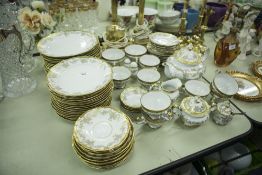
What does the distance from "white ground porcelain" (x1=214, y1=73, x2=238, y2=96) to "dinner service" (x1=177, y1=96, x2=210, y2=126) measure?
0.13 m

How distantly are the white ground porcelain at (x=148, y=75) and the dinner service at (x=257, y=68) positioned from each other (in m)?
0.53

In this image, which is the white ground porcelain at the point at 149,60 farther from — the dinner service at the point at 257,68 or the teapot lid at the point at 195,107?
the dinner service at the point at 257,68

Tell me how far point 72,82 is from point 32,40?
41 centimetres

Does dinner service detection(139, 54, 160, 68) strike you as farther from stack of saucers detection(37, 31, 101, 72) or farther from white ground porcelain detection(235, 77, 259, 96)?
white ground porcelain detection(235, 77, 259, 96)

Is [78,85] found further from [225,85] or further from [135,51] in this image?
[225,85]

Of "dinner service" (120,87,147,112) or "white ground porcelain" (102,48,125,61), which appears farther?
"white ground porcelain" (102,48,125,61)

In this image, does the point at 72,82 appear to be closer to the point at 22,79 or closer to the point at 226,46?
the point at 22,79

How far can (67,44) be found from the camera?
101cm

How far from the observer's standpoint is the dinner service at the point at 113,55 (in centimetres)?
101

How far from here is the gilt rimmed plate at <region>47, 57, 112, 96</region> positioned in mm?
780

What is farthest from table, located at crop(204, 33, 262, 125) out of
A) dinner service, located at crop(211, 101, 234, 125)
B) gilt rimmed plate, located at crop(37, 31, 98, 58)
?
gilt rimmed plate, located at crop(37, 31, 98, 58)

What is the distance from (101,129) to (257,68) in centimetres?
89

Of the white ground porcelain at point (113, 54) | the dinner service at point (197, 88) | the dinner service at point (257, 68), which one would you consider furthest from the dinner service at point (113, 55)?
the dinner service at point (257, 68)

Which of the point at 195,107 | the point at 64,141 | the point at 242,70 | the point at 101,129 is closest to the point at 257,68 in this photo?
the point at 242,70
